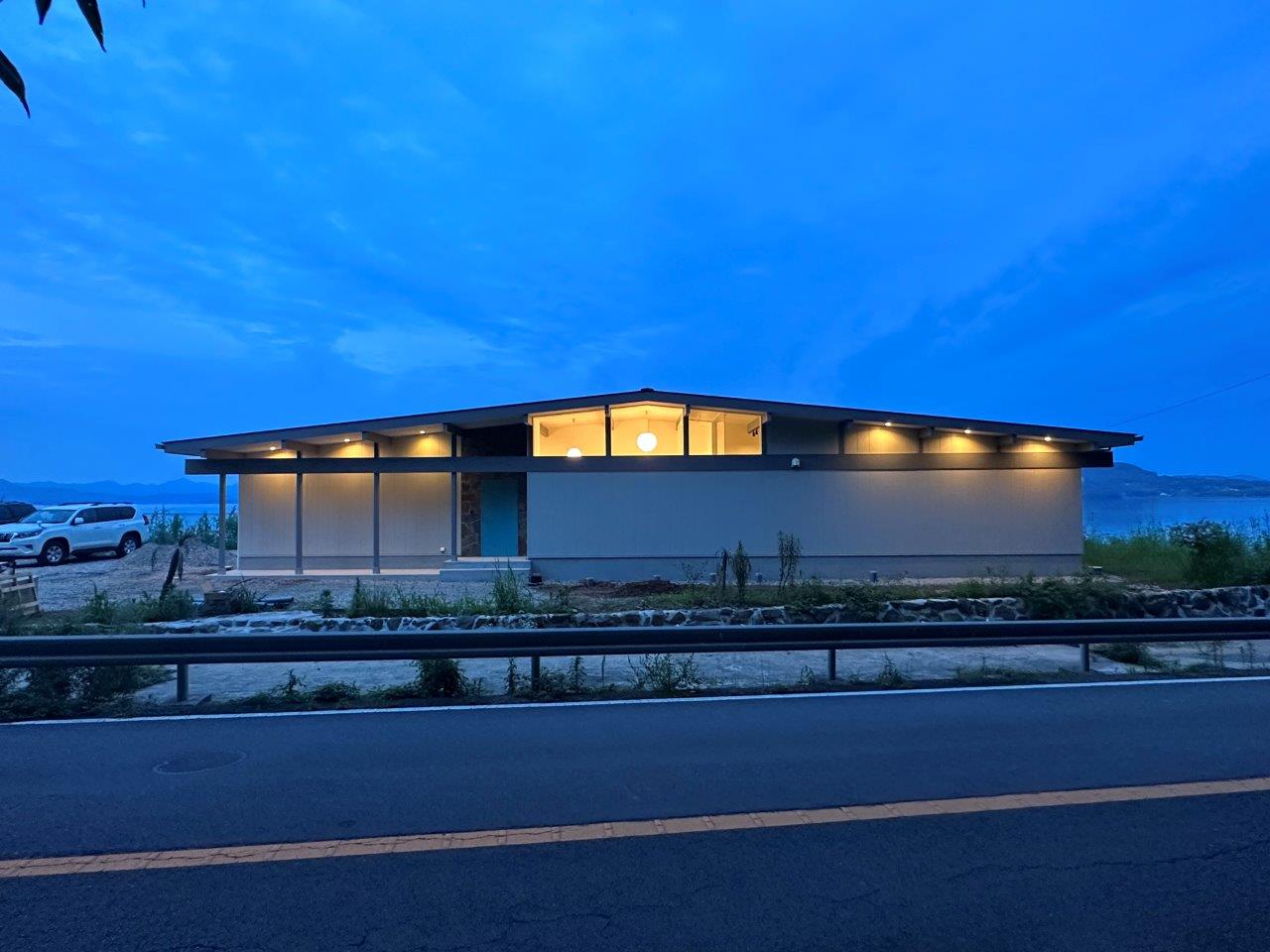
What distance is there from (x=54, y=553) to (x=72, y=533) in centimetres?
85

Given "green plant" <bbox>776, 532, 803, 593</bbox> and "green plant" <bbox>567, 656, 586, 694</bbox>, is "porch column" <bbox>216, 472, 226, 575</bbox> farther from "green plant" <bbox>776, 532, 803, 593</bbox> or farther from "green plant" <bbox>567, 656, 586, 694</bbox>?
"green plant" <bbox>567, 656, 586, 694</bbox>

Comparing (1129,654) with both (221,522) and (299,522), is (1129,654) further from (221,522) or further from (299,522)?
(221,522)

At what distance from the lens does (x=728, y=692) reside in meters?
8.00

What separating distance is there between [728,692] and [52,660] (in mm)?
6225

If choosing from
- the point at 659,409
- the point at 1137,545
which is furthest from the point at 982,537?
the point at 659,409

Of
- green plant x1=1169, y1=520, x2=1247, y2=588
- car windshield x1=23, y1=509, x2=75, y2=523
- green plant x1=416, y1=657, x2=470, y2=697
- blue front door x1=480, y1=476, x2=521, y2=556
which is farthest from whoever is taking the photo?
car windshield x1=23, y1=509, x2=75, y2=523

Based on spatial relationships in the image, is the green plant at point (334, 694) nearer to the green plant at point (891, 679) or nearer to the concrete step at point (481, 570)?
the green plant at point (891, 679)

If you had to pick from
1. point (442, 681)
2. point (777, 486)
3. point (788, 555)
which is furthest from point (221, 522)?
point (442, 681)

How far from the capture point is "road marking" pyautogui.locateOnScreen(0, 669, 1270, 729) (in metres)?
7.05

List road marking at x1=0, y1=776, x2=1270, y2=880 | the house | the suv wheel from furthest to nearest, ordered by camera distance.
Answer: the suv wheel → the house → road marking at x1=0, y1=776, x2=1270, y2=880

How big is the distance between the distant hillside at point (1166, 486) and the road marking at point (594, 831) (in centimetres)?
3751

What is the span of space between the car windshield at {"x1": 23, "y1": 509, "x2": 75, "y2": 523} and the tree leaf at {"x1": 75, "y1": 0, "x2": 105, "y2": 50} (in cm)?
2930

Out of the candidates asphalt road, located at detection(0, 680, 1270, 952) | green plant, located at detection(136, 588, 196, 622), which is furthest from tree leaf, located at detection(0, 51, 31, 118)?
green plant, located at detection(136, 588, 196, 622)

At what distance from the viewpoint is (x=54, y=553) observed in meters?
25.1
